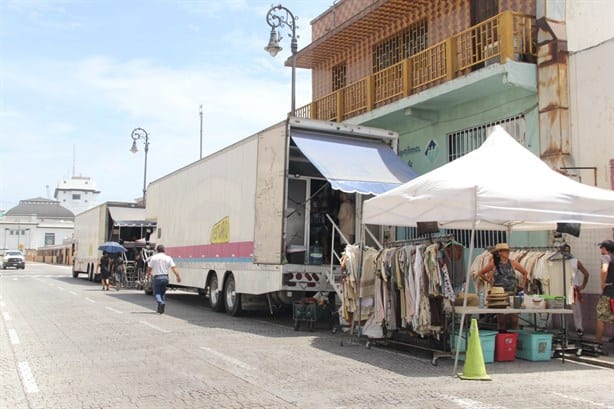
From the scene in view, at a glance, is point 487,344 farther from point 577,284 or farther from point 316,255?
point 316,255

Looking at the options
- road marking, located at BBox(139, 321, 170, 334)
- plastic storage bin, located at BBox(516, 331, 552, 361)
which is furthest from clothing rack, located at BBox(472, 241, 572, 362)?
road marking, located at BBox(139, 321, 170, 334)

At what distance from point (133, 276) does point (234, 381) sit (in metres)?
21.5

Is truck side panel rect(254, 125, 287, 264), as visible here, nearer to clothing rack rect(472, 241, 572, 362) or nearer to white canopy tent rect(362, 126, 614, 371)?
white canopy tent rect(362, 126, 614, 371)

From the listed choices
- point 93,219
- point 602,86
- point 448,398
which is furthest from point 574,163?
point 93,219

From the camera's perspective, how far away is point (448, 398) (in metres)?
6.91

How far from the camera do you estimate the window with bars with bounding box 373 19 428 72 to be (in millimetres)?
18034

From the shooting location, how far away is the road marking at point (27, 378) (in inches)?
285

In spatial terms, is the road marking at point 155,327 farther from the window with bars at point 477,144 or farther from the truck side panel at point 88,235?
the truck side panel at point 88,235

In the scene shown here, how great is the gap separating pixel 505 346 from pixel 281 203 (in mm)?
5219

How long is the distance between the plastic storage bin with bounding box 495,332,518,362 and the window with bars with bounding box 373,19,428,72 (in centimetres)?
1050

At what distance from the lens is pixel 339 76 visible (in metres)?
22.4

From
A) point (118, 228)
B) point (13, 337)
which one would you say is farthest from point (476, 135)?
point (118, 228)

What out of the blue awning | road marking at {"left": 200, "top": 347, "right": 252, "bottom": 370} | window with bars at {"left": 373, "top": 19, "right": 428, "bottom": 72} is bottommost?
road marking at {"left": 200, "top": 347, "right": 252, "bottom": 370}

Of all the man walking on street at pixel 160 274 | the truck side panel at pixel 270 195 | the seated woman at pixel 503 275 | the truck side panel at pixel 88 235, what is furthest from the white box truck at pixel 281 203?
the truck side panel at pixel 88 235
